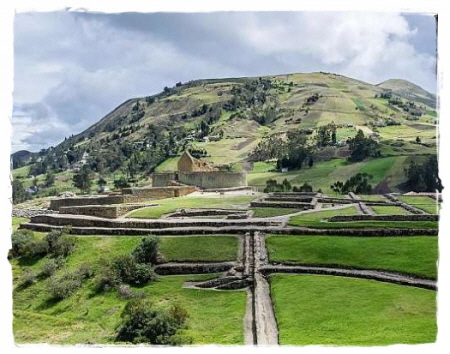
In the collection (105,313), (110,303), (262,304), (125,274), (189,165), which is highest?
(189,165)

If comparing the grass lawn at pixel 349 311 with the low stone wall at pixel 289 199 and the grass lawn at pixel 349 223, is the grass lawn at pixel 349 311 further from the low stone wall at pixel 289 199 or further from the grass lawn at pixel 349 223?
the low stone wall at pixel 289 199

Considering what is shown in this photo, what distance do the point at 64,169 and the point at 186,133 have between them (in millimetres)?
34958

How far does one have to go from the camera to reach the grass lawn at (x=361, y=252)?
22062mm

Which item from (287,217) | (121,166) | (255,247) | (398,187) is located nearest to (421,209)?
(287,217)

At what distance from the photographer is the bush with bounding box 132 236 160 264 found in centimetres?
2528

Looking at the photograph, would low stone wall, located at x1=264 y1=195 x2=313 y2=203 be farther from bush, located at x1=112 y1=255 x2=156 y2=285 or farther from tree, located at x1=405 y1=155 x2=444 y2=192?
tree, located at x1=405 y1=155 x2=444 y2=192

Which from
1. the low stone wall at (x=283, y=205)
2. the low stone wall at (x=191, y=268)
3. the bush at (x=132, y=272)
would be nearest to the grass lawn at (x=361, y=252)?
the low stone wall at (x=191, y=268)

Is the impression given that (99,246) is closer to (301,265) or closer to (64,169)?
(301,265)

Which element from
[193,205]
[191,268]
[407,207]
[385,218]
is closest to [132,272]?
[191,268]

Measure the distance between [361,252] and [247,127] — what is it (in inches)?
4848

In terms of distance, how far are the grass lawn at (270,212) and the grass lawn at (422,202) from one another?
8.30 meters

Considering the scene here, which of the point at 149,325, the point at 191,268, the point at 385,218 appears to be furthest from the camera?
the point at 385,218

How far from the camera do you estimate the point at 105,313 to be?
70.4 ft

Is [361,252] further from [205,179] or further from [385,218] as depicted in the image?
[205,179]
